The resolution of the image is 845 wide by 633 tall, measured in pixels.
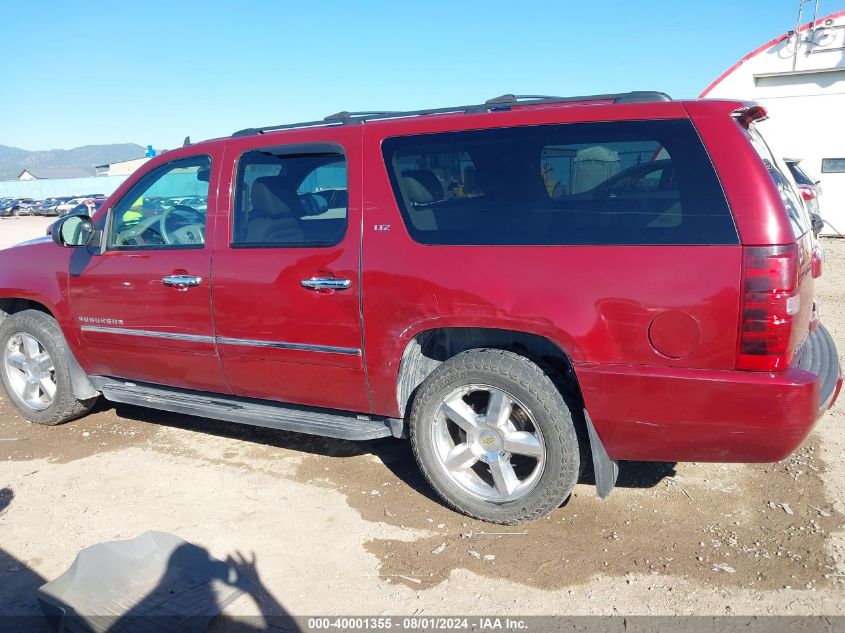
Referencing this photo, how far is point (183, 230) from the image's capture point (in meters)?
4.34

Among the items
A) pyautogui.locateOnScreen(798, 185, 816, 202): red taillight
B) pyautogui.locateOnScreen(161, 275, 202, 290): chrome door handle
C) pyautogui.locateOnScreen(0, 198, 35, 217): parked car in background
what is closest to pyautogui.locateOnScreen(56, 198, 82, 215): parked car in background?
pyautogui.locateOnScreen(0, 198, 35, 217): parked car in background

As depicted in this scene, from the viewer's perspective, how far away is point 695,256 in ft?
9.20

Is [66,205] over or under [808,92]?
under

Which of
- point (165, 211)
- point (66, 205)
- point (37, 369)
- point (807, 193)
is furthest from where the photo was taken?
point (66, 205)

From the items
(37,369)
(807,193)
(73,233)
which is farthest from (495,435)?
(807,193)

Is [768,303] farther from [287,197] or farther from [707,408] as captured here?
[287,197]

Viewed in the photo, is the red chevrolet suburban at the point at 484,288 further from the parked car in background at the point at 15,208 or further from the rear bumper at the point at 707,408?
the parked car in background at the point at 15,208

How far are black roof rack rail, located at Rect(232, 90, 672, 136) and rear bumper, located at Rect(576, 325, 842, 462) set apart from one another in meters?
1.22

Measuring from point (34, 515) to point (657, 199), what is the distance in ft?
11.6

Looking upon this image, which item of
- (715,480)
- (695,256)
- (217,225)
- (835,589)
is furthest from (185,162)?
(835,589)

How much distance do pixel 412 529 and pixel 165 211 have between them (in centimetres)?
253

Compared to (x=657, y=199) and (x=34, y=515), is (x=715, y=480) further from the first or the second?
(x=34, y=515)

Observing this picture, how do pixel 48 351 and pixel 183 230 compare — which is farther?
pixel 48 351

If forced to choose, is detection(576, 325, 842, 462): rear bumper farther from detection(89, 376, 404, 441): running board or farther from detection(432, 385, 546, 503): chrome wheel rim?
detection(89, 376, 404, 441): running board
